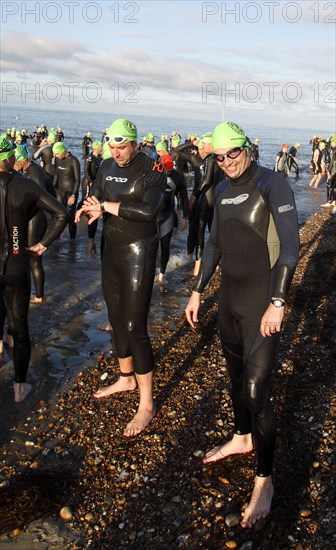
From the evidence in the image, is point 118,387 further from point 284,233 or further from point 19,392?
point 284,233

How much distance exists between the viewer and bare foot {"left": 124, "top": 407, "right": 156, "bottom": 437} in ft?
12.7

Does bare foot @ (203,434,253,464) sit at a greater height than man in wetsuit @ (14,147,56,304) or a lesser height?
lesser

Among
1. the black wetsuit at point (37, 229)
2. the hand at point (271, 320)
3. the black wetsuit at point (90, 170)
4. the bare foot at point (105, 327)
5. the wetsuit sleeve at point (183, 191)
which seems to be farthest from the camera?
the black wetsuit at point (90, 170)

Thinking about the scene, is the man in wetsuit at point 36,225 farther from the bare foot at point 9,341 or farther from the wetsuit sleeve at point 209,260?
the wetsuit sleeve at point 209,260

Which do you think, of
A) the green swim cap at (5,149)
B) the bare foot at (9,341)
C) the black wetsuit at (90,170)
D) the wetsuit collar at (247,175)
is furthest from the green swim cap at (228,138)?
the black wetsuit at (90,170)

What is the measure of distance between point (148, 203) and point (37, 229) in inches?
124

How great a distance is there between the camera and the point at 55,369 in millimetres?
5047

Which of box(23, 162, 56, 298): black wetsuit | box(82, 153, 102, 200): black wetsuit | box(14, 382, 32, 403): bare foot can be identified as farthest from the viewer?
box(82, 153, 102, 200): black wetsuit

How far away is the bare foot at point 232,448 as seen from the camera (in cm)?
353

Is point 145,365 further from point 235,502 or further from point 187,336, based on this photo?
point 187,336

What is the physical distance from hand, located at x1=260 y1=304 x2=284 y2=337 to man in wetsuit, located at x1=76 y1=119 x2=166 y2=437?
4.17 feet

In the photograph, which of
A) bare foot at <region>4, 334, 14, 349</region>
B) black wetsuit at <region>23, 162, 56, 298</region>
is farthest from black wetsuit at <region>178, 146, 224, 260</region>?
bare foot at <region>4, 334, 14, 349</region>

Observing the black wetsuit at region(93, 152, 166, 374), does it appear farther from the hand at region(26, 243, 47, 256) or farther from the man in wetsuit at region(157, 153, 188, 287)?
the man in wetsuit at region(157, 153, 188, 287)

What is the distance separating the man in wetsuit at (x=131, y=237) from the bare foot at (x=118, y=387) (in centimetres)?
48
